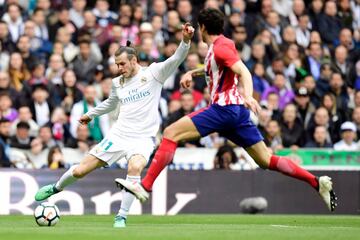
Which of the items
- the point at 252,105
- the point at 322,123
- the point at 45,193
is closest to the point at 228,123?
the point at 252,105

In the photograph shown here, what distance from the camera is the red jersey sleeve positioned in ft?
44.7

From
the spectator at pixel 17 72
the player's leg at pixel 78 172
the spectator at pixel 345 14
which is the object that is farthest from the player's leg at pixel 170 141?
the spectator at pixel 345 14

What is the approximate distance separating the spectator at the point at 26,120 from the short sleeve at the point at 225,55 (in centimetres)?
787

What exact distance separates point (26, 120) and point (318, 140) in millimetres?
5740

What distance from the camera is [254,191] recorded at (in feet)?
68.4

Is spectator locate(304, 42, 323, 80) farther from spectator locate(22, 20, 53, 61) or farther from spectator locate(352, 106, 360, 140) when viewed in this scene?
spectator locate(22, 20, 53, 61)

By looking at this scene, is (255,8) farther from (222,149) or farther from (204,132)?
(204,132)

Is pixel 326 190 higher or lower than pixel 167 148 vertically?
lower

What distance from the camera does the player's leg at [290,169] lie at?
14203 millimetres

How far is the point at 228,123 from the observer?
13.9 m

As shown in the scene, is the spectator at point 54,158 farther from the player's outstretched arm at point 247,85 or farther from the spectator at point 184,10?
the player's outstretched arm at point 247,85

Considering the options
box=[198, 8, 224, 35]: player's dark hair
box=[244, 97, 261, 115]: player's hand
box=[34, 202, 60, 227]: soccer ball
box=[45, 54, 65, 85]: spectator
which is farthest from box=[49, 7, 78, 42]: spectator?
box=[244, 97, 261, 115]: player's hand

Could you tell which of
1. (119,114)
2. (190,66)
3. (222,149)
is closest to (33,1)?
(190,66)

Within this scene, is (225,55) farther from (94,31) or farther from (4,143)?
(94,31)
